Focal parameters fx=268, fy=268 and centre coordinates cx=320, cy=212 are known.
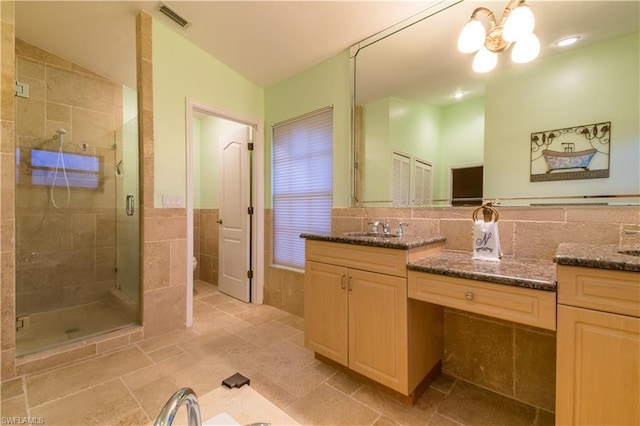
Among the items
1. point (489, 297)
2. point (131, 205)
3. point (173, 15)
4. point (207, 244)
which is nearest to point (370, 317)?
point (489, 297)

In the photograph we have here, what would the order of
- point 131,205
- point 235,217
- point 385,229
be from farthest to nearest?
point 235,217 → point 131,205 → point 385,229

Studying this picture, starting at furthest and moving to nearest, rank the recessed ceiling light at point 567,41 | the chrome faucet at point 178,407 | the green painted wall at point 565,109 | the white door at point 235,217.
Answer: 1. the white door at point 235,217
2. the recessed ceiling light at point 567,41
3. the green painted wall at point 565,109
4. the chrome faucet at point 178,407

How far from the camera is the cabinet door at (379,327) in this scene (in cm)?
149

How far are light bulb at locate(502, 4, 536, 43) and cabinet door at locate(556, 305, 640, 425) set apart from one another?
146 centimetres

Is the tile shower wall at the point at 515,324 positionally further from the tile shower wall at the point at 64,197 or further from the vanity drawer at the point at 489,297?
the tile shower wall at the point at 64,197

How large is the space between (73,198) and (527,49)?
4.21 metres

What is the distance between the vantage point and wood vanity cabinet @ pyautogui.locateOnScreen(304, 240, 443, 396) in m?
1.50

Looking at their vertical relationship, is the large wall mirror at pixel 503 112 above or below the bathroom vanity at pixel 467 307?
above

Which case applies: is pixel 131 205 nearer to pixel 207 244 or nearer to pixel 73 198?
pixel 73 198

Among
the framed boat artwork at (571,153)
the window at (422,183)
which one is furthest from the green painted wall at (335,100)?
the framed boat artwork at (571,153)

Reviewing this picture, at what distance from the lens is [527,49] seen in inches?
60.8

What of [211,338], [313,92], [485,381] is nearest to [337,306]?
[485,381]

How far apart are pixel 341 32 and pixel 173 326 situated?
9.81 feet

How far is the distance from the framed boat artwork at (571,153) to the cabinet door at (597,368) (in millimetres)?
837
